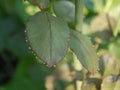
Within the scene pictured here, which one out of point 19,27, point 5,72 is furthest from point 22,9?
point 5,72

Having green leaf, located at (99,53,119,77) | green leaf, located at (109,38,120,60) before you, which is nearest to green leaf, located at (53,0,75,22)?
green leaf, located at (99,53,119,77)

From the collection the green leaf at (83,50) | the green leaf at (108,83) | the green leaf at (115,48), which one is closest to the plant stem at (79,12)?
the green leaf at (83,50)

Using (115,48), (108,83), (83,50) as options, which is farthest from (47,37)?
(115,48)

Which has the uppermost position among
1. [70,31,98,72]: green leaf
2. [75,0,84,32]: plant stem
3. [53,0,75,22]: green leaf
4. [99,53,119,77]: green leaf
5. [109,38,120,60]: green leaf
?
[75,0,84,32]: plant stem

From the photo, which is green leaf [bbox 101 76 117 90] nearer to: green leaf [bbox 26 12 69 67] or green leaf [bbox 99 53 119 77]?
green leaf [bbox 99 53 119 77]

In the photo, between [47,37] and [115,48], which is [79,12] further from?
[115,48]

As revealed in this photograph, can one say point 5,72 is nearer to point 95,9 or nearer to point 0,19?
point 0,19

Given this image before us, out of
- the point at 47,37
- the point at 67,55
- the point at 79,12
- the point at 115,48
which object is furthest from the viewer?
the point at 115,48
